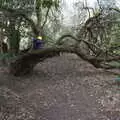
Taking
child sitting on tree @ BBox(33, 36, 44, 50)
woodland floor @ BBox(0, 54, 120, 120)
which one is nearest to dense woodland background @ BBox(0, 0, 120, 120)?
woodland floor @ BBox(0, 54, 120, 120)

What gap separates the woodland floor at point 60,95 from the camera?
13.0 feet

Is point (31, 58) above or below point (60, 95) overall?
above

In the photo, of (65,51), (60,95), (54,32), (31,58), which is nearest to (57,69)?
(65,51)

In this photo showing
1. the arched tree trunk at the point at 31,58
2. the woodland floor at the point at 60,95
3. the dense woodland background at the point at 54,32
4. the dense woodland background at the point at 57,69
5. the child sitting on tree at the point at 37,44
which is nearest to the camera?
the woodland floor at the point at 60,95

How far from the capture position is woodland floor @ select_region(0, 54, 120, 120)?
397 centimetres

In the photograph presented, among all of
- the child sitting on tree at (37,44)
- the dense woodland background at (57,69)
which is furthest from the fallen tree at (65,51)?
the child sitting on tree at (37,44)

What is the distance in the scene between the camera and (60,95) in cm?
505

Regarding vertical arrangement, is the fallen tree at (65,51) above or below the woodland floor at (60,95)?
above

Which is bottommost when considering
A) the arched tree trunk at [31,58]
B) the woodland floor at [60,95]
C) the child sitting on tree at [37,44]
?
the woodland floor at [60,95]

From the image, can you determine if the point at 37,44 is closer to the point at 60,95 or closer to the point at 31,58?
the point at 31,58

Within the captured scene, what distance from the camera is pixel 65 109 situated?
169 inches

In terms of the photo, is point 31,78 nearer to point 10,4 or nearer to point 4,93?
point 4,93

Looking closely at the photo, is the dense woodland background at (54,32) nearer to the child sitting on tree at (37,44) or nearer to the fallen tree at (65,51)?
the fallen tree at (65,51)

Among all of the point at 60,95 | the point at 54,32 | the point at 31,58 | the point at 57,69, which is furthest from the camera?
the point at 54,32
